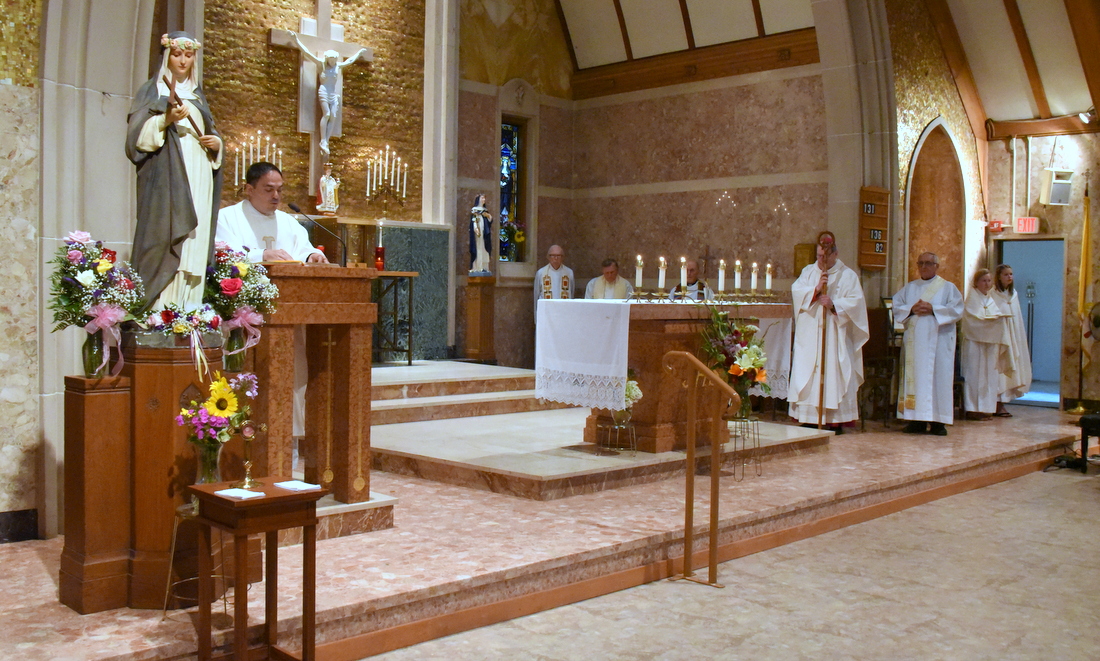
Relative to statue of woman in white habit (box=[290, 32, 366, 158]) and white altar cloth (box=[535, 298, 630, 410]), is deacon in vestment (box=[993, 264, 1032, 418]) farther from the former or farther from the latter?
statue of woman in white habit (box=[290, 32, 366, 158])

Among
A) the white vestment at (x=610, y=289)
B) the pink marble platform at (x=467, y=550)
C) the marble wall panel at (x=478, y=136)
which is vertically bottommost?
the pink marble platform at (x=467, y=550)

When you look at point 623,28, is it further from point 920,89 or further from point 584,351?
point 584,351

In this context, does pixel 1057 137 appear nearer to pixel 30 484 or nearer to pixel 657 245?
pixel 657 245

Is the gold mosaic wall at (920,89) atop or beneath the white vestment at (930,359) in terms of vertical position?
atop

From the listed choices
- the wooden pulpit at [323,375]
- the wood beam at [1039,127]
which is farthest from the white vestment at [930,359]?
the wooden pulpit at [323,375]

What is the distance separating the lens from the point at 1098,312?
407 inches

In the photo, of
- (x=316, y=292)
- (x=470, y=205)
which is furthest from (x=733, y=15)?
(x=316, y=292)

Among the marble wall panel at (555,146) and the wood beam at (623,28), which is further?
the marble wall panel at (555,146)

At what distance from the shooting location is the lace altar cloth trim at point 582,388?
658 cm

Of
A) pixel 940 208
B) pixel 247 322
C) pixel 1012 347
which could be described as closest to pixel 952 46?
pixel 940 208

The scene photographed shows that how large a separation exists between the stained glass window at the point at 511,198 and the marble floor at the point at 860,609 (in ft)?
24.2

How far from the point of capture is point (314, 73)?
11.0 meters

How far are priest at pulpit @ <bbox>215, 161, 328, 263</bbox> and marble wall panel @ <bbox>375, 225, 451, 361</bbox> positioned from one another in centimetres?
517

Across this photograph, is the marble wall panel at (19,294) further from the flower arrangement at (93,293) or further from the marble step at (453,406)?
the marble step at (453,406)
